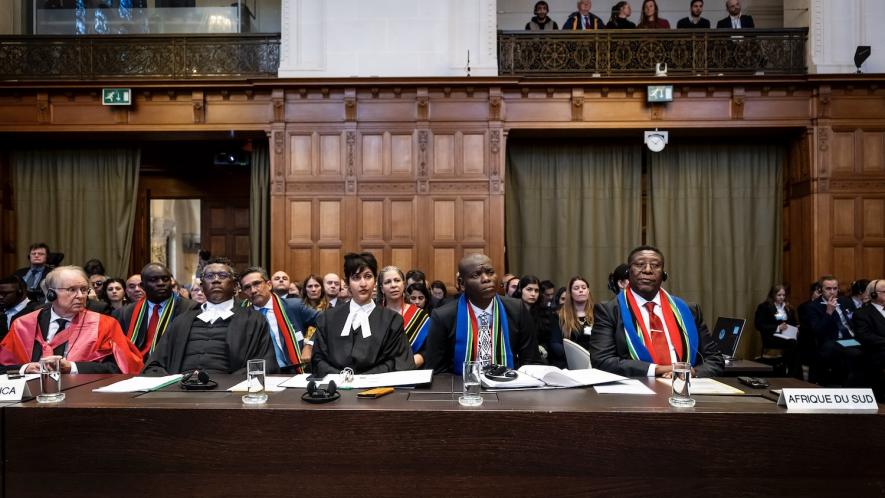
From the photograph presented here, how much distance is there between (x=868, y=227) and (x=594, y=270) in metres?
3.65

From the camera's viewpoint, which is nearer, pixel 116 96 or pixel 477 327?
pixel 477 327

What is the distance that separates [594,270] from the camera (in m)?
9.77

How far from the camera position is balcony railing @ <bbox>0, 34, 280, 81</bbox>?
907 cm

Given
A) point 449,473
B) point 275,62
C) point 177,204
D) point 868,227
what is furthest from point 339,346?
point 177,204

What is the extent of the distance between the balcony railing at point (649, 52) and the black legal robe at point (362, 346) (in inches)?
241

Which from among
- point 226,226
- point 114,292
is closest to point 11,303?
point 114,292

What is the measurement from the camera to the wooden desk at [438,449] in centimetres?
212

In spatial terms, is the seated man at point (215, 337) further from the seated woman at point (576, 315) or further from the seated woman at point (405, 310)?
the seated woman at point (576, 315)

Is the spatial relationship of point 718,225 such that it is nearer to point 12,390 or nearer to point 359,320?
point 359,320

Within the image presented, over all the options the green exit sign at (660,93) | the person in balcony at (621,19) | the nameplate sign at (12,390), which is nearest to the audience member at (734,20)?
the person in balcony at (621,19)

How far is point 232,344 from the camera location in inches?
144

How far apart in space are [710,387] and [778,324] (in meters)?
6.02

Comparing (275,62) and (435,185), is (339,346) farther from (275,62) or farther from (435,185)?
(275,62)

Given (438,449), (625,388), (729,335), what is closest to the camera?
(438,449)
